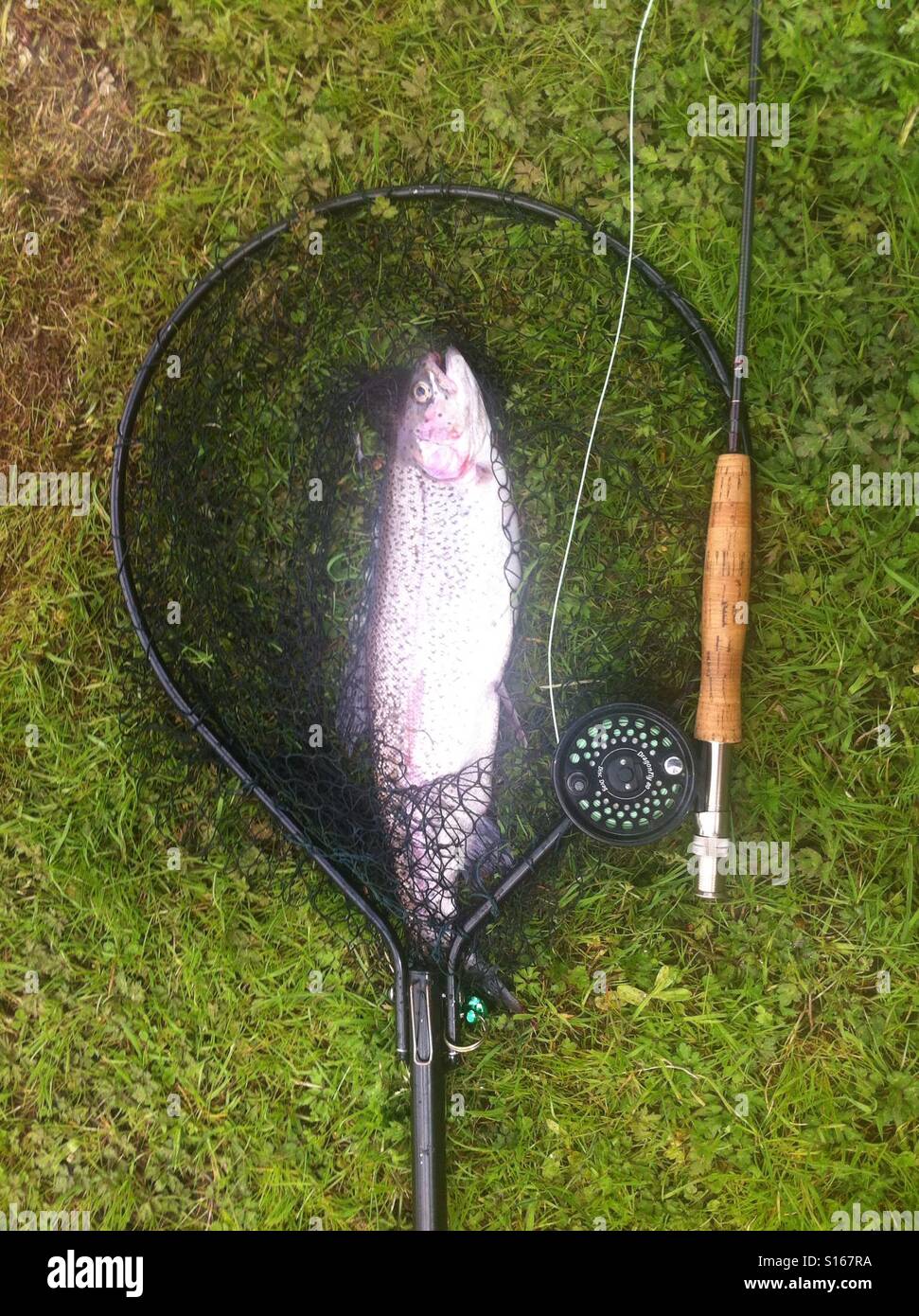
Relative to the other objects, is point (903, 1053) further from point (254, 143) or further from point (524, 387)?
point (254, 143)

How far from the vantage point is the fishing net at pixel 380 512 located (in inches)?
87.4

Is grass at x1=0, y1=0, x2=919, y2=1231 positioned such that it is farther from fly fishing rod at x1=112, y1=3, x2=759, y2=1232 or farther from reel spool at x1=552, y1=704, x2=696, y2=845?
reel spool at x1=552, y1=704, x2=696, y2=845

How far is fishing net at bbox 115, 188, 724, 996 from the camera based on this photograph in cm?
222

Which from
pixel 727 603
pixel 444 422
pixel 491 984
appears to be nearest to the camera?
pixel 727 603

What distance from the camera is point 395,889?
2203mm

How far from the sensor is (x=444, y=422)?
7.16 ft

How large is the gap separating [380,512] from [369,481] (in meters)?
0.12

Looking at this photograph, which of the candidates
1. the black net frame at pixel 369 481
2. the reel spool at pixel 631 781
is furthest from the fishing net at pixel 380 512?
the reel spool at pixel 631 781

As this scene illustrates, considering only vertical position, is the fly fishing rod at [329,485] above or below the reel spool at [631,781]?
above

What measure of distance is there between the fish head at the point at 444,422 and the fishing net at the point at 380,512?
67 mm

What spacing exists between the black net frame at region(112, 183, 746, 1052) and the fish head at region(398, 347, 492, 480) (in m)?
0.08

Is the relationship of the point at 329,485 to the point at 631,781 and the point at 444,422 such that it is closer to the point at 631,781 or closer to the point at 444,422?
the point at 444,422

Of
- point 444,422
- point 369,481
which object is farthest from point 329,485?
point 444,422

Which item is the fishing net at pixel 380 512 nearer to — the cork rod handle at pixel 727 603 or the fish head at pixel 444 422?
the fish head at pixel 444 422
